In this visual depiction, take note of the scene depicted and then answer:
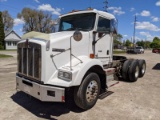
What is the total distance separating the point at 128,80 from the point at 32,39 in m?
5.41

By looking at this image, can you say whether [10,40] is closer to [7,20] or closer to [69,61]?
[7,20]

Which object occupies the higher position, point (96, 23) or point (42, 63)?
point (96, 23)

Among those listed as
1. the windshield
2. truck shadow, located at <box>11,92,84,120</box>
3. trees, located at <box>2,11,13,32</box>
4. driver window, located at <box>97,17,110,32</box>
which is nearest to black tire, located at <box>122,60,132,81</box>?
driver window, located at <box>97,17,110,32</box>

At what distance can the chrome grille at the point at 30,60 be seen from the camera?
4.36 metres

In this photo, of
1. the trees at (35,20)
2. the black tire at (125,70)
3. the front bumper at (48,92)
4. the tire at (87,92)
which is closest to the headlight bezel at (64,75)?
the front bumper at (48,92)

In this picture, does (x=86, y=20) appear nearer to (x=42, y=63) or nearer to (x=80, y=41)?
(x=80, y=41)

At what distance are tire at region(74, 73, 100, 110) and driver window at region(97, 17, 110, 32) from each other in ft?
5.57

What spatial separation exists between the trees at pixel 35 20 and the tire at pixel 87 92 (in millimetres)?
51991

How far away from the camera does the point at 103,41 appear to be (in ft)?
19.9

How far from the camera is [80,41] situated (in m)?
5.13

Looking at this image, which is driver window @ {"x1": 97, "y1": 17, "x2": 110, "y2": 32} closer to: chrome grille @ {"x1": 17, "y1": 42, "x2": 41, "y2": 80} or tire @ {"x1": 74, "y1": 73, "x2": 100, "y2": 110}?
tire @ {"x1": 74, "y1": 73, "x2": 100, "y2": 110}

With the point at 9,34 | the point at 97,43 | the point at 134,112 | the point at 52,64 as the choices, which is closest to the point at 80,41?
the point at 97,43

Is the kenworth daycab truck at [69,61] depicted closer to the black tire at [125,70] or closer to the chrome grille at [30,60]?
the chrome grille at [30,60]

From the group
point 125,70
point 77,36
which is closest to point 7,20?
point 125,70
